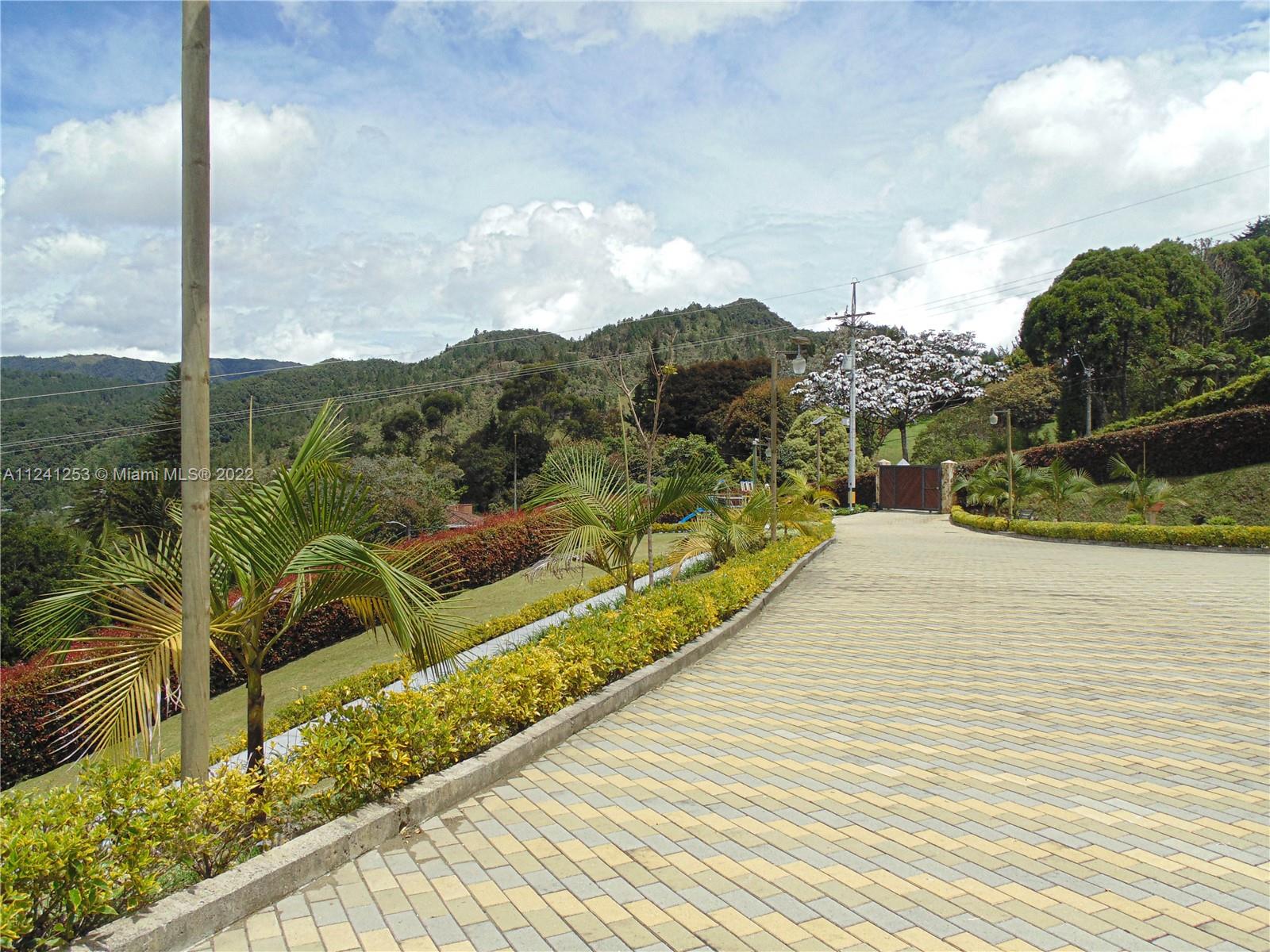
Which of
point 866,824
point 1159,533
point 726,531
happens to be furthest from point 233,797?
point 1159,533

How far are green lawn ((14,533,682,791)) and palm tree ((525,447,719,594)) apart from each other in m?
1.09

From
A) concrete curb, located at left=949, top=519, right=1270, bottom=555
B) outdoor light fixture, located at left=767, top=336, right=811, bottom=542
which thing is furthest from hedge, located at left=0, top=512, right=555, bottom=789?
concrete curb, located at left=949, top=519, right=1270, bottom=555

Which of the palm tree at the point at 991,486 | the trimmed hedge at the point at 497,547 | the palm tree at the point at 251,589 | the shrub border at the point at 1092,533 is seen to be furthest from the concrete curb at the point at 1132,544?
the palm tree at the point at 251,589

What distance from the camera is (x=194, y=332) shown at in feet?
10.2

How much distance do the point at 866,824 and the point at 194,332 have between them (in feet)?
10.6

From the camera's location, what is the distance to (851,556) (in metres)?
15.8

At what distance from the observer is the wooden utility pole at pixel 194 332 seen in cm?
311

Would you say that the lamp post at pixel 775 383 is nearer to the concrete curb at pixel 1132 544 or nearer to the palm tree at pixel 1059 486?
the concrete curb at pixel 1132 544

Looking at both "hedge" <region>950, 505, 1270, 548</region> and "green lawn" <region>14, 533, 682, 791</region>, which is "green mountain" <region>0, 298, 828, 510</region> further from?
"hedge" <region>950, 505, 1270, 548</region>

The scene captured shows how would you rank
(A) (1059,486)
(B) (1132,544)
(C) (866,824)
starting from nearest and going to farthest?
(C) (866,824) → (B) (1132,544) → (A) (1059,486)

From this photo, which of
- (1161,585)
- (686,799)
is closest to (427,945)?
(686,799)

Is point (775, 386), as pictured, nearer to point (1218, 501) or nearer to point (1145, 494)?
point (1145, 494)

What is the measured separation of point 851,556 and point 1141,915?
13.2 m

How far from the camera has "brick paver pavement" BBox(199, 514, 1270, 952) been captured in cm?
269
